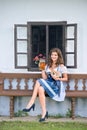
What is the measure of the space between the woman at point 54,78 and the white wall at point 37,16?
0.48 metres

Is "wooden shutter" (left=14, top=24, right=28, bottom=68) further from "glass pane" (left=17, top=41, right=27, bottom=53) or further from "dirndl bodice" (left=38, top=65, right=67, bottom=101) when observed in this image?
"dirndl bodice" (left=38, top=65, right=67, bottom=101)

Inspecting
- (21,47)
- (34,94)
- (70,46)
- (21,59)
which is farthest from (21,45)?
(34,94)

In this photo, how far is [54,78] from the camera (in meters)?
7.62

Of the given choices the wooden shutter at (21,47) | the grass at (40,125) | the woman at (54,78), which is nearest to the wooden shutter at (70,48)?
the woman at (54,78)

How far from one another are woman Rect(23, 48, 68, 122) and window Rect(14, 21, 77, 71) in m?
0.40

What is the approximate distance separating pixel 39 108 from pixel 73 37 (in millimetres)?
1668

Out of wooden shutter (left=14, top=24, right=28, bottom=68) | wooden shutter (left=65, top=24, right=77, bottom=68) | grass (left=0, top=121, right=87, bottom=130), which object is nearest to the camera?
grass (left=0, top=121, right=87, bottom=130)

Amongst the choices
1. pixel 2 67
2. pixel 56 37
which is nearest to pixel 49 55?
pixel 56 37

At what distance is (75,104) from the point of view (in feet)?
26.8

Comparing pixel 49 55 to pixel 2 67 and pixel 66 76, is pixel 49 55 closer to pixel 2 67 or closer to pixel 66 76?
pixel 66 76

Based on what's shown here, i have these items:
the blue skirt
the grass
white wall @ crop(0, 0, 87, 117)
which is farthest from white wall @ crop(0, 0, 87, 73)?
the grass

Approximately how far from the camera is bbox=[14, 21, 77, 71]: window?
26.3 ft

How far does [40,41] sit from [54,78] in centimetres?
Answer: 97

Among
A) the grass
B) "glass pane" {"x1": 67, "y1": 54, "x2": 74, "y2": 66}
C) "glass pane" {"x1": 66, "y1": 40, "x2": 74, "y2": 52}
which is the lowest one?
the grass
